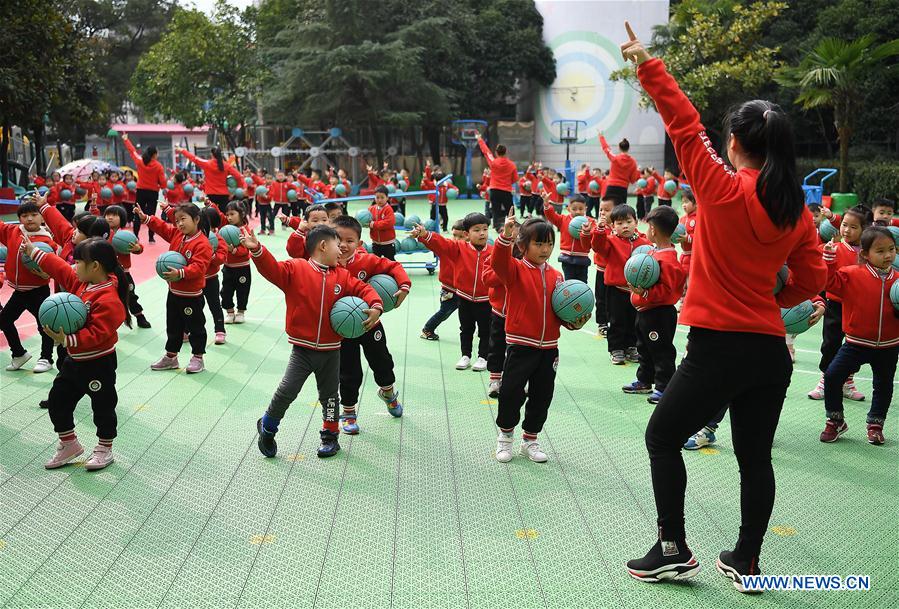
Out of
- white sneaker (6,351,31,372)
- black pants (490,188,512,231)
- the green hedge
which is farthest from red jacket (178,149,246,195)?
the green hedge

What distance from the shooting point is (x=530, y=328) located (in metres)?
4.75

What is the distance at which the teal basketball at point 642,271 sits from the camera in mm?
5488

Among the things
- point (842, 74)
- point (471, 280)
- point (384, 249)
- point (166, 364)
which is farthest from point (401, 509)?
point (842, 74)

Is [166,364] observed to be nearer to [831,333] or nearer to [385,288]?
[385,288]

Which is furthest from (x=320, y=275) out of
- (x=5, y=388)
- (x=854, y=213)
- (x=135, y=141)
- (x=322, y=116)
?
(x=135, y=141)

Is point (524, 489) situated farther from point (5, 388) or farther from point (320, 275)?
point (5, 388)

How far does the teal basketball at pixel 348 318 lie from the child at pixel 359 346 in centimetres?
56

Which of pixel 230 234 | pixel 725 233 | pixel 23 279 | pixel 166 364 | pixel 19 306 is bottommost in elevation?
pixel 166 364

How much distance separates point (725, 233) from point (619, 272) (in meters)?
4.02

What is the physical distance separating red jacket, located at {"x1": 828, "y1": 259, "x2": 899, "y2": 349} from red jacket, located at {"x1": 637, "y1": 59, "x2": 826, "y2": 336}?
215cm

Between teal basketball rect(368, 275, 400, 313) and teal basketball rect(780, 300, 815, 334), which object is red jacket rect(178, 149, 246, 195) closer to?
teal basketball rect(368, 275, 400, 313)

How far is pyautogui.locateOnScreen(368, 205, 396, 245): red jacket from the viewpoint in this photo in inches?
401

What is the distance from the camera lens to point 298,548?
3785mm

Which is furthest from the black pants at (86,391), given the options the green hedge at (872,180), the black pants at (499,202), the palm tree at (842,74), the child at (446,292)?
the green hedge at (872,180)
